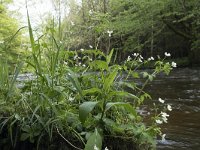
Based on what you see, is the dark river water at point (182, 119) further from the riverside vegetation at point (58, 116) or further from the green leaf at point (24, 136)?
the green leaf at point (24, 136)

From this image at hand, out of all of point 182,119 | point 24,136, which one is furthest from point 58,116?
point 182,119

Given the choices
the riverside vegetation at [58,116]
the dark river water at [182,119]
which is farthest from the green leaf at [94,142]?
the dark river water at [182,119]

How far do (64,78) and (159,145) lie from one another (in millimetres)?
1976

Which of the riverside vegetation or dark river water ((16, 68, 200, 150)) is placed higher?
the riverside vegetation

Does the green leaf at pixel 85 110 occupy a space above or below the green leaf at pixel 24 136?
above

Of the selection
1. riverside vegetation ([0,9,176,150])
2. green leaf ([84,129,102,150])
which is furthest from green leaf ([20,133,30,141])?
green leaf ([84,129,102,150])

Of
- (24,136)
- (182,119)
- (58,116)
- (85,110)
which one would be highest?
(85,110)

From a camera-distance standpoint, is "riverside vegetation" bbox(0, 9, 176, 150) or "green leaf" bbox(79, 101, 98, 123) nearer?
"green leaf" bbox(79, 101, 98, 123)

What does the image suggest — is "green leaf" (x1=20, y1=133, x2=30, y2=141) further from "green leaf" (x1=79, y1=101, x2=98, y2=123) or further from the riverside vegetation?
"green leaf" (x1=79, y1=101, x2=98, y2=123)

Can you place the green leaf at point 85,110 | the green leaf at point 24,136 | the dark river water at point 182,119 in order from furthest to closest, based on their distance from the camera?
the dark river water at point 182,119 → the green leaf at point 24,136 → the green leaf at point 85,110

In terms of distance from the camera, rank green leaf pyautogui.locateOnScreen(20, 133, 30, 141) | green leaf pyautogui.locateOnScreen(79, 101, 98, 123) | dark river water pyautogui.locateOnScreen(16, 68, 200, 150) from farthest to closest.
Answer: dark river water pyautogui.locateOnScreen(16, 68, 200, 150)
green leaf pyautogui.locateOnScreen(20, 133, 30, 141)
green leaf pyautogui.locateOnScreen(79, 101, 98, 123)

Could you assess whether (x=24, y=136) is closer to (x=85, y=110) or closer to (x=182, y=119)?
(x=85, y=110)

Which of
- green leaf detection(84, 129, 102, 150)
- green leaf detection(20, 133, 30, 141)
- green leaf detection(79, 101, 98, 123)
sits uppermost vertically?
green leaf detection(79, 101, 98, 123)

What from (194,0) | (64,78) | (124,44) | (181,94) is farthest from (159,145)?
(124,44)
